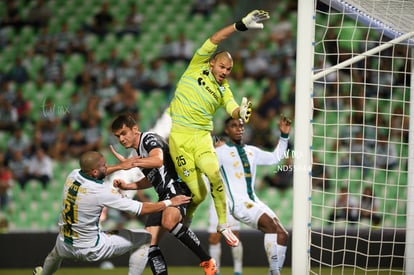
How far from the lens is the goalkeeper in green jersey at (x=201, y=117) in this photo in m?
5.16

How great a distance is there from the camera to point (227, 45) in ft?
22.5

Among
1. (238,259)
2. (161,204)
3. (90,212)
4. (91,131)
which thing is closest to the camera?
(90,212)

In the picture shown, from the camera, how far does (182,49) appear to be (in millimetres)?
6938

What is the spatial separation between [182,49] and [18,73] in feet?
5.53

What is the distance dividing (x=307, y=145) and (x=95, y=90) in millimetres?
2751

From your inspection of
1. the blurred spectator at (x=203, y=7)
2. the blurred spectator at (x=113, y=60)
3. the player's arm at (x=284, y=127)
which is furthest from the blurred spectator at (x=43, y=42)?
the player's arm at (x=284, y=127)

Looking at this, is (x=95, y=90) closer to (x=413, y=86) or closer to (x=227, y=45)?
(x=227, y=45)

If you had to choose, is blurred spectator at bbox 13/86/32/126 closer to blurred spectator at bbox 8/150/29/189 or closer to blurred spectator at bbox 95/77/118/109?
blurred spectator at bbox 8/150/29/189

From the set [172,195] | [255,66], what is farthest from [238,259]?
[255,66]

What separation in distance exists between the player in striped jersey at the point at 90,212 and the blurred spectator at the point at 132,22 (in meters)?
2.48

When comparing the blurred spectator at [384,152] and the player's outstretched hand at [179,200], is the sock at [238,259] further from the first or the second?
the blurred spectator at [384,152]

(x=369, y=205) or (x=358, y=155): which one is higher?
(x=358, y=155)

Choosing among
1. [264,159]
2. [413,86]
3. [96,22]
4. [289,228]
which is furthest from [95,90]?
[413,86]

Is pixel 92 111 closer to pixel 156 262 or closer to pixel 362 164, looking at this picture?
pixel 156 262
